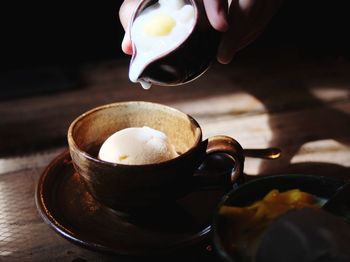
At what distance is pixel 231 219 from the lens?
0.58 meters

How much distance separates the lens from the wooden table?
700 mm

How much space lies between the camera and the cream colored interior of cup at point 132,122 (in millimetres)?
729

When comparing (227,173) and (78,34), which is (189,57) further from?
(78,34)

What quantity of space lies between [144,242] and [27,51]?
1.25 metres

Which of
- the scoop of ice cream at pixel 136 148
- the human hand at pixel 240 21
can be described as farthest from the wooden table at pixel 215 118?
the human hand at pixel 240 21

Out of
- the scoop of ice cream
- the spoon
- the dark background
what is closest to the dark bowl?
the spoon

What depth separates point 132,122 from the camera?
2.51ft

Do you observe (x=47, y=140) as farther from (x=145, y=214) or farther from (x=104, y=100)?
(x=145, y=214)

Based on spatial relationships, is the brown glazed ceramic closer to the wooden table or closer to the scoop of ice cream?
the scoop of ice cream

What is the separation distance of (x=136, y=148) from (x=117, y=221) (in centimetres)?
11

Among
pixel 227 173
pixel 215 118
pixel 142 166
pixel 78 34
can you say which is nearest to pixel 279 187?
pixel 227 173

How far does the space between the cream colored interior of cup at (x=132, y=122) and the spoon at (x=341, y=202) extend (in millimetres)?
227

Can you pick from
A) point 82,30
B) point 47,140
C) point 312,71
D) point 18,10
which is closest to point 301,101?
point 312,71

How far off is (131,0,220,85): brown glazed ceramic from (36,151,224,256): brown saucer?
0.65 ft
